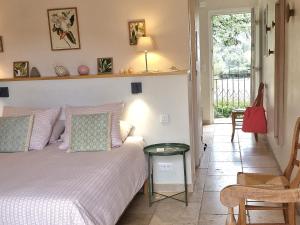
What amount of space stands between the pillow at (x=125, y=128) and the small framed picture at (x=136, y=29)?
1.14 metres

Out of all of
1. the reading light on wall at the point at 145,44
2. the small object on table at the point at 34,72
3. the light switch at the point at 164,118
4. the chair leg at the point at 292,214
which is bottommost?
the chair leg at the point at 292,214

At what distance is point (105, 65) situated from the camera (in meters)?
4.36

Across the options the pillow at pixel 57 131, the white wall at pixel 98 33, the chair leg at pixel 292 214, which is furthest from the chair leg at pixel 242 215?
the white wall at pixel 98 33

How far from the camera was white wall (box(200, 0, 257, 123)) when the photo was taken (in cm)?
661

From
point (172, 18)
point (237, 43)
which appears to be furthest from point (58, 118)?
point (237, 43)

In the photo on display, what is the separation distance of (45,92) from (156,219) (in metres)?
1.77

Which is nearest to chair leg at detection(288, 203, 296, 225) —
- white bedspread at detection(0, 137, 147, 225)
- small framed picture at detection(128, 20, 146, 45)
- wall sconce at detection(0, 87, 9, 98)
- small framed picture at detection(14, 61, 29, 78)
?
white bedspread at detection(0, 137, 147, 225)

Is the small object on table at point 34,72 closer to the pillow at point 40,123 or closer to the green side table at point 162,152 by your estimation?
the pillow at point 40,123

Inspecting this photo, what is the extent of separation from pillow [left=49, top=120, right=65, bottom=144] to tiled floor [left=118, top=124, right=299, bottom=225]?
3.24 ft

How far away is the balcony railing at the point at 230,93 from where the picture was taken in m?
7.43

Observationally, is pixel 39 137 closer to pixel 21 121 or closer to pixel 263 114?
pixel 21 121

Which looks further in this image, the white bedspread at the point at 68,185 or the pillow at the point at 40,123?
the pillow at the point at 40,123

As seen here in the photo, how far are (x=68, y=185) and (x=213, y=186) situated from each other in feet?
6.16

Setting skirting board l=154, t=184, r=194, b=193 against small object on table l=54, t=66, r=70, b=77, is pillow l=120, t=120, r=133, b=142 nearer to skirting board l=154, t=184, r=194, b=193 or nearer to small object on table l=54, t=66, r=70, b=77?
Result: skirting board l=154, t=184, r=194, b=193
